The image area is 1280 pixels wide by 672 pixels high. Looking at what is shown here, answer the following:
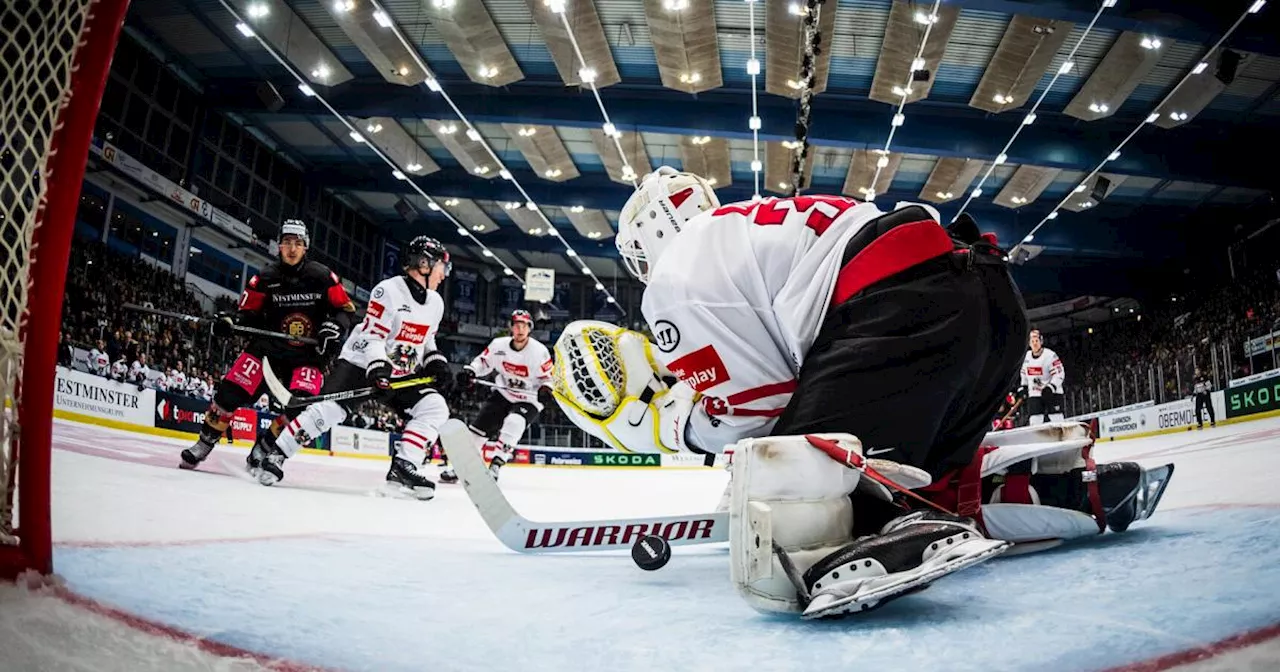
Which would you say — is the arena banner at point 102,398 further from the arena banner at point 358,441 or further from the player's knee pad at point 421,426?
the player's knee pad at point 421,426

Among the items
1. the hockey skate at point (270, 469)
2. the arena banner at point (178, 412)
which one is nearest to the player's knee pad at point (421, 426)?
the hockey skate at point (270, 469)

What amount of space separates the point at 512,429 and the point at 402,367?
1.95m

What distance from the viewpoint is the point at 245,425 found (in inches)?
349

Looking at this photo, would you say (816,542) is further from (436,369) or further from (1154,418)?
(1154,418)

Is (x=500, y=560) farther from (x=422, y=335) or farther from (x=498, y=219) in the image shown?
(x=498, y=219)

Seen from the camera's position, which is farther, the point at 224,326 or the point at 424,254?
the point at 424,254

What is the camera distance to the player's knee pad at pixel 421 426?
3938 millimetres

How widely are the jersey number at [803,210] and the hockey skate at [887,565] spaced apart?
555mm

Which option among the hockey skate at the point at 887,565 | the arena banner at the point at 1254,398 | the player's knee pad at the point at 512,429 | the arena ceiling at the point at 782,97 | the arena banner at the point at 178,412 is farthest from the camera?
the arena banner at the point at 1254,398

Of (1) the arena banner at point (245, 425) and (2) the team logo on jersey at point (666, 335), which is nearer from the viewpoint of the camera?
(2) the team logo on jersey at point (666, 335)

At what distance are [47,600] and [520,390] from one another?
5264mm

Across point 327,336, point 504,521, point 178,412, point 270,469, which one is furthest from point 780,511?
point 178,412

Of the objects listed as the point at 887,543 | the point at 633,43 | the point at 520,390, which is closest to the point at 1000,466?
the point at 887,543

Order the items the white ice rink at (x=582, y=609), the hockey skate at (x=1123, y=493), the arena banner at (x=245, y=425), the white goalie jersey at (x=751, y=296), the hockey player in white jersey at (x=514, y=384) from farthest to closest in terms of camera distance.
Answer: the arena banner at (x=245, y=425) < the hockey player in white jersey at (x=514, y=384) < the hockey skate at (x=1123, y=493) < the white goalie jersey at (x=751, y=296) < the white ice rink at (x=582, y=609)
